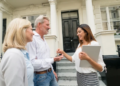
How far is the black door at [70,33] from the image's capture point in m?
6.34

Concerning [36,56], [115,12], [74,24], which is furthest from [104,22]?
[36,56]

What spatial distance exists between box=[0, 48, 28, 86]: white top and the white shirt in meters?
0.49

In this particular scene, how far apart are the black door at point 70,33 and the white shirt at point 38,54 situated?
16.5 ft

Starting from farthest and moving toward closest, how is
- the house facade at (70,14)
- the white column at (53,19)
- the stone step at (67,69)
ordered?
the house facade at (70,14), the white column at (53,19), the stone step at (67,69)

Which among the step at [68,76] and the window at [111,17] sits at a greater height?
the window at [111,17]

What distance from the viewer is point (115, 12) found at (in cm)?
612

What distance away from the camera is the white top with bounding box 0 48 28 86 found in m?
0.67

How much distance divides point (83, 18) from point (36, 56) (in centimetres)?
568

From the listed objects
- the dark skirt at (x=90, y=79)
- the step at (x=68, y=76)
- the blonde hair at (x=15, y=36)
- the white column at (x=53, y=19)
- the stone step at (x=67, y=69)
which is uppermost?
the white column at (x=53, y=19)

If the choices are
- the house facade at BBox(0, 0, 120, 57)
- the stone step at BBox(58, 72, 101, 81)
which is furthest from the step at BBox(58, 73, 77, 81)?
the house facade at BBox(0, 0, 120, 57)

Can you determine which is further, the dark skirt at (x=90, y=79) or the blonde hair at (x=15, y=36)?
the dark skirt at (x=90, y=79)

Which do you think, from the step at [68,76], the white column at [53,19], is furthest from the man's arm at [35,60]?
the white column at [53,19]

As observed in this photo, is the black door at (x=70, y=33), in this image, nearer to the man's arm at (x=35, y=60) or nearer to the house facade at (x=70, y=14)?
the house facade at (x=70, y=14)

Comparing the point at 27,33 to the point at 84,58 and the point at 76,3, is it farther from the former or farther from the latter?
the point at 76,3
